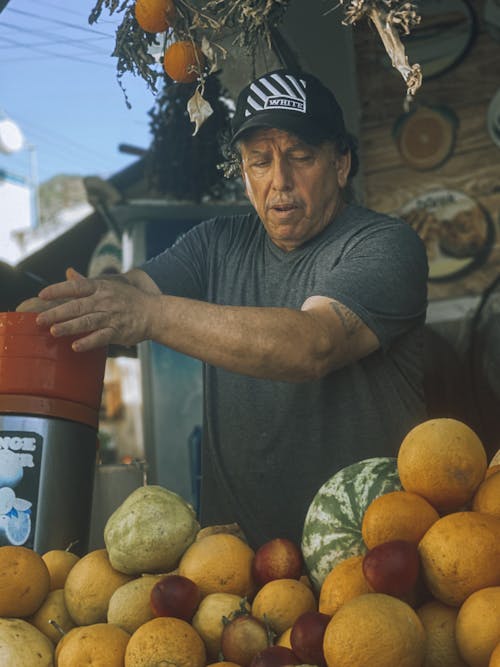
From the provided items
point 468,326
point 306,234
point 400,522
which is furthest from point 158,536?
point 468,326

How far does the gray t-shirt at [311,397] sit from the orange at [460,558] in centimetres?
87

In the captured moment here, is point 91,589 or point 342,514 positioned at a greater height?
point 342,514

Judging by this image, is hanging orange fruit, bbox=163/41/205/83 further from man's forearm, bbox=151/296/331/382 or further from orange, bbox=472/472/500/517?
orange, bbox=472/472/500/517

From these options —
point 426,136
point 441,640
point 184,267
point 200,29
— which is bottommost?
point 441,640

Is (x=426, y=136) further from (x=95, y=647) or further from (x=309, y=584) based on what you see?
(x=95, y=647)

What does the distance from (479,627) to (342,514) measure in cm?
41

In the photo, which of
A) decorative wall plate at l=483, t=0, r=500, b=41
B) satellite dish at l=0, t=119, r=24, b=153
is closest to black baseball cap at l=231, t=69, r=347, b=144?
decorative wall plate at l=483, t=0, r=500, b=41

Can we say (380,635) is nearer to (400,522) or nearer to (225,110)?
(400,522)

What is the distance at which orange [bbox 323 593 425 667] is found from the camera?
3.76 ft

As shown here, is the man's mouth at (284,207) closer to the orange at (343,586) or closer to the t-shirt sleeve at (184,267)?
the t-shirt sleeve at (184,267)

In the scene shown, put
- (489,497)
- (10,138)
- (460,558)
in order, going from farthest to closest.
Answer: (10,138) < (489,497) < (460,558)

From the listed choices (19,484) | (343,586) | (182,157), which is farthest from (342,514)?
(182,157)

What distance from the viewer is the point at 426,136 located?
4.68 m

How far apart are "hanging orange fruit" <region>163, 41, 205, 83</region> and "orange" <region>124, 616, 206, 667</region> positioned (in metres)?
1.49
